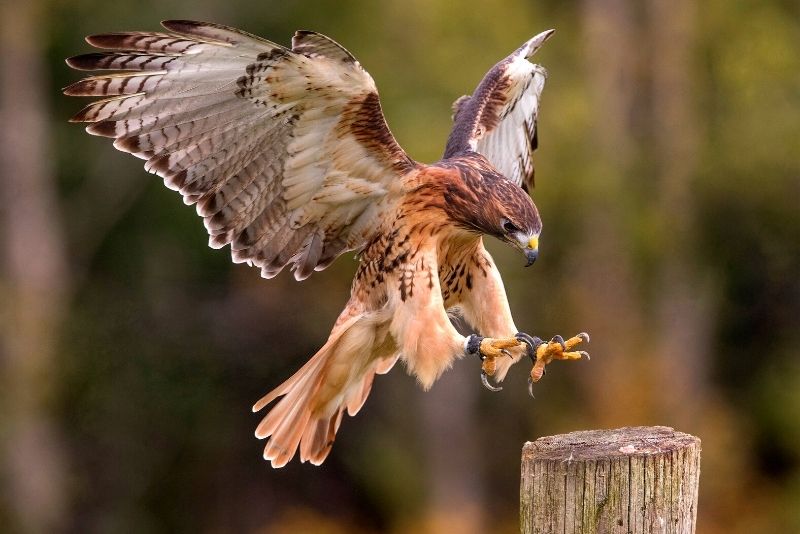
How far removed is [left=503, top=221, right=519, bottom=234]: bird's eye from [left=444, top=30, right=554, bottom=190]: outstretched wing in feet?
2.88

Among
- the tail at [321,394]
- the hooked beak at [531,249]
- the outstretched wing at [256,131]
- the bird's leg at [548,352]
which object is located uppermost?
the outstretched wing at [256,131]

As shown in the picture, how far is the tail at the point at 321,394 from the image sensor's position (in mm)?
6645

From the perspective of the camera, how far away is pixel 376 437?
1719 cm

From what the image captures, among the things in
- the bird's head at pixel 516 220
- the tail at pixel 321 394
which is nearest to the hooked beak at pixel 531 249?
the bird's head at pixel 516 220

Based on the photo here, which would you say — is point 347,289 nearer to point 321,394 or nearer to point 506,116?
point 506,116

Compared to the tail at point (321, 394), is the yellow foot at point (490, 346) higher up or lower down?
higher up

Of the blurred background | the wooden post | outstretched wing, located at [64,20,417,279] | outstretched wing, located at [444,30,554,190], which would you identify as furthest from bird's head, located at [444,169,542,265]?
the blurred background

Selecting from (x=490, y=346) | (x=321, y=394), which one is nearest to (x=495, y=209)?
(x=490, y=346)

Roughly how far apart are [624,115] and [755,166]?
76.3 inches

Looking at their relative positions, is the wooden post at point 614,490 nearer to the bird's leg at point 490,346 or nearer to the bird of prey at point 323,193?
the bird of prey at point 323,193

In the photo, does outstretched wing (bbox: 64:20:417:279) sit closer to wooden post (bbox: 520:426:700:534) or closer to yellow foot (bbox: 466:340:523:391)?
yellow foot (bbox: 466:340:523:391)

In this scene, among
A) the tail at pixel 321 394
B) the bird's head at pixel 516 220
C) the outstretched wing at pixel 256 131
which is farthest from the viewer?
the tail at pixel 321 394

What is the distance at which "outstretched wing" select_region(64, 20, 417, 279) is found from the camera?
589 cm

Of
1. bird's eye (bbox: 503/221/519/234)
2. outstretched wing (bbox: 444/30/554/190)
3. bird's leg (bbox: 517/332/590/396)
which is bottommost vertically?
Answer: bird's leg (bbox: 517/332/590/396)
